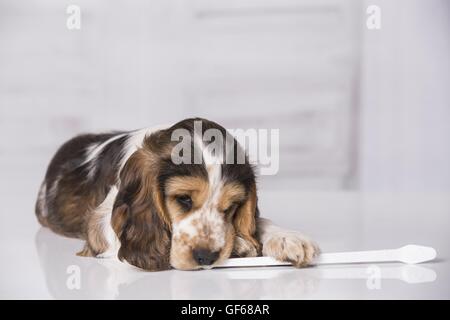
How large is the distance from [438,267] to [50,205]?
2.90 metres

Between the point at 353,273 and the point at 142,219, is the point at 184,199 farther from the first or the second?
the point at 353,273

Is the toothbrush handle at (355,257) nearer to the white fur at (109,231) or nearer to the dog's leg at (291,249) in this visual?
the dog's leg at (291,249)

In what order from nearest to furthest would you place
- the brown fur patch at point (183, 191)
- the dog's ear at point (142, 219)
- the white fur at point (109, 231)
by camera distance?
the brown fur patch at point (183, 191) → the dog's ear at point (142, 219) → the white fur at point (109, 231)

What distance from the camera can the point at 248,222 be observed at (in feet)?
15.9

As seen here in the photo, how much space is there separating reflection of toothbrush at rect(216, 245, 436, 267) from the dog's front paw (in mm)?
46

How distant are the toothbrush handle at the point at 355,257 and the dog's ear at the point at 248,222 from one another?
411mm

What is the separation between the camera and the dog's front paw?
4703 mm

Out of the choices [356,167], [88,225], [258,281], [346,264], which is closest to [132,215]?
[88,225]

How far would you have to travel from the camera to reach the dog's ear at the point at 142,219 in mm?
A: 4617

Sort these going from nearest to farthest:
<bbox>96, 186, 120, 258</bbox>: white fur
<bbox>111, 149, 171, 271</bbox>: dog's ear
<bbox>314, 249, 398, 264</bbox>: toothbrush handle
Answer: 1. <bbox>111, 149, 171, 271</bbox>: dog's ear
2. <bbox>314, 249, 398, 264</bbox>: toothbrush handle
3. <bbox>96, 186, 120, 258</bbox>: white fur

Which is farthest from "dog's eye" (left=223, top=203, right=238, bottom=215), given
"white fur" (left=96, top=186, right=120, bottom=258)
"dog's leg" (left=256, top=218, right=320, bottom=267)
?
"white fur" (left=96, top=186, right=120, bottom=258)

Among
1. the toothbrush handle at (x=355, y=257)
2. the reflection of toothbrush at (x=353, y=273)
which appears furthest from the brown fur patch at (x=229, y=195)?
the toothbrush handle at (x=355, y=257)

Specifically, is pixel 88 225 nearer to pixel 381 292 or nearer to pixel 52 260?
pixel 52 260

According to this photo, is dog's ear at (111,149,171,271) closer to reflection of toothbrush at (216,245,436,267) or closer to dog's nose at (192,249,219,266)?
dog's nose at (192,249,219,266)
